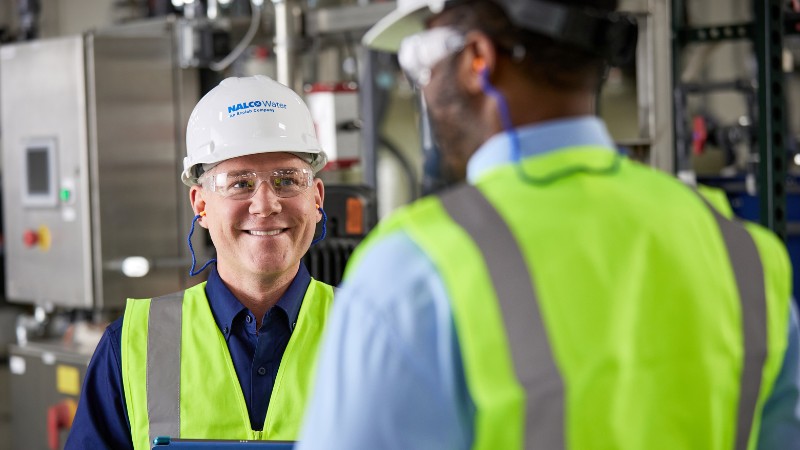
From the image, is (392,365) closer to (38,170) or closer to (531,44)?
(531,44)

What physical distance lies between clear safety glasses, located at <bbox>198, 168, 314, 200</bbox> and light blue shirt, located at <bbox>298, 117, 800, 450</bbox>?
1.04 meters

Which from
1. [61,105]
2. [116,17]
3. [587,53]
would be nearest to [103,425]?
[587,53]

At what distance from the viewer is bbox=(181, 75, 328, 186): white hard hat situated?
195cm

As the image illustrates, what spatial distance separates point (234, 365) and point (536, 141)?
3.34 feet

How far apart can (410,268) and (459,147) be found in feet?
0.55

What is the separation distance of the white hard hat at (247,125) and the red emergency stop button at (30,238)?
2861 mm

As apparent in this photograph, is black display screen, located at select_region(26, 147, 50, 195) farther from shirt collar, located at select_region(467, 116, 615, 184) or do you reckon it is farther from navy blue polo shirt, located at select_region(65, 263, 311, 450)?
shirt collar, located at select_region(467, 116, 615, 184)

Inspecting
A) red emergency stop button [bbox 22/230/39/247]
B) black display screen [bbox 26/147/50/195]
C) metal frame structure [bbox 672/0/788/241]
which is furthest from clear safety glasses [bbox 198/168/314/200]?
red emergency stop button [bbox 22/230/39/247]

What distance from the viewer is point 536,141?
973mm

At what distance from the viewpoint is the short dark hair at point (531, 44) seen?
973mm

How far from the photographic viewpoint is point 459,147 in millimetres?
1012

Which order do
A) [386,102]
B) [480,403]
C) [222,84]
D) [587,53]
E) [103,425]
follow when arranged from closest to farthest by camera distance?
1. [480,403]
2. [587,53]
3. [103,425]
4. [222,84]
5. [386,102]

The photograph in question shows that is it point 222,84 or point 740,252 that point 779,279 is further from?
point 222,84

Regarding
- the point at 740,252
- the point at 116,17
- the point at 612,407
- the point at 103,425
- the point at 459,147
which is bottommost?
the point at 103,425
